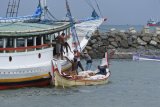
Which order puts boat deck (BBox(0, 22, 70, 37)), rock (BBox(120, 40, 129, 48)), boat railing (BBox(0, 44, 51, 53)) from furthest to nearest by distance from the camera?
rock (BBox(120, 40, 129, 48)) < boat deck (BBox(0, 22, 70, 37)) < boat railing (BBox(0, 44, 51, 53))

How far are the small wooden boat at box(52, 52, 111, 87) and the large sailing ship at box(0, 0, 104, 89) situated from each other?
0.69m

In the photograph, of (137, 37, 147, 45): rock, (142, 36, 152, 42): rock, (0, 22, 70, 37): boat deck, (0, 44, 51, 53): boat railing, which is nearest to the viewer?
(0, 44, 51, 53): boat railing

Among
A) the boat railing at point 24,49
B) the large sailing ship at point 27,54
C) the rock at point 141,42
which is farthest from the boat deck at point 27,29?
the rock at point 141,42

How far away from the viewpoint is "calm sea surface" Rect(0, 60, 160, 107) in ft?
101

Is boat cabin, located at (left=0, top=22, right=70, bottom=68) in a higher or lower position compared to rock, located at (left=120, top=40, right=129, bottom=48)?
higher

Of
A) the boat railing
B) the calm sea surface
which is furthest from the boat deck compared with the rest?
the calm sea surface

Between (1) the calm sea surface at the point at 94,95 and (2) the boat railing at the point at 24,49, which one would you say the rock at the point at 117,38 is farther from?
(2) the boat railing at the point at 24,49

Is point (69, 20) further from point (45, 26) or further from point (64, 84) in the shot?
point (64, 84)

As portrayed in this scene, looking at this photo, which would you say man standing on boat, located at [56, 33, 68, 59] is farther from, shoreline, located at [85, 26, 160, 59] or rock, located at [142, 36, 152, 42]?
rock, located at [142, 36, 152, 42]

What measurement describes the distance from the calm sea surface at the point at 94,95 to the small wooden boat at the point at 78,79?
0.43 metres

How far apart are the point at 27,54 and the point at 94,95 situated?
4826 mm

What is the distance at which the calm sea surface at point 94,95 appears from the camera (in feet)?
101

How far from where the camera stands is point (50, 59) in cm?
3697

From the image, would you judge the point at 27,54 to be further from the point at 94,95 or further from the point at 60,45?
the point at 94,95
